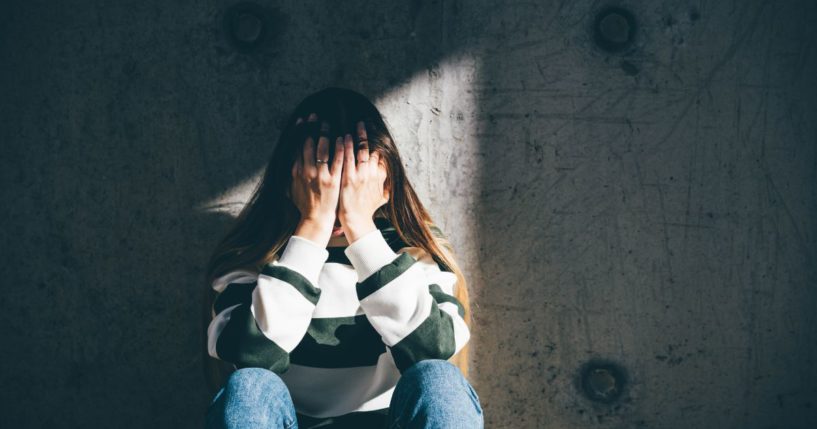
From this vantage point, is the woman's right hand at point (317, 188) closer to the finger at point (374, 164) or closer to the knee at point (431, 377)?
the finger at point (374, 164)

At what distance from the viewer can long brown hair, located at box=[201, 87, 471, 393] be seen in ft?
5.90

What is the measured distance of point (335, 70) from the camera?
2.17 meters

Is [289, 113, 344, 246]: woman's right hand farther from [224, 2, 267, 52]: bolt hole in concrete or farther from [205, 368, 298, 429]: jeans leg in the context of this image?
[224, 2, 267, 52]: bolt hole in concrete

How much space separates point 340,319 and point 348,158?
0.47m

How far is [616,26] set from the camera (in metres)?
2.14

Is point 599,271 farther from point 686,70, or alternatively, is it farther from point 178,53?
point 178,53

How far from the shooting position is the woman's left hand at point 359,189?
1.71 metres

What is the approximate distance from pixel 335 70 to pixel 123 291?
3.72ft

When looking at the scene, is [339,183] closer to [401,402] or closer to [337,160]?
[337,160]

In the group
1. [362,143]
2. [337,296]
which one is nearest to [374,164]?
[362,143]

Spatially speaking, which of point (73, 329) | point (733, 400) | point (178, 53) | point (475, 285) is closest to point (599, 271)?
point (475, 285)

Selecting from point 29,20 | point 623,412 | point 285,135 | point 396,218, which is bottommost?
point 623,412

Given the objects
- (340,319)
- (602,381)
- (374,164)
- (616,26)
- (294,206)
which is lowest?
(602,381)

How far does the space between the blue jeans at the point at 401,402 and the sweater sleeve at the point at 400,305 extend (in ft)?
0.18
